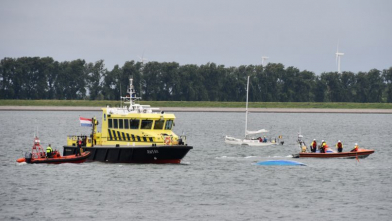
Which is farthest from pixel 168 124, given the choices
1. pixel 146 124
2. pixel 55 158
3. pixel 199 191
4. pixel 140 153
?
pixel 199 191

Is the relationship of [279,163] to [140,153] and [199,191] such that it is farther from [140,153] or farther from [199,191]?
[199,191]

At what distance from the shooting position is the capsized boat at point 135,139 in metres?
64.0

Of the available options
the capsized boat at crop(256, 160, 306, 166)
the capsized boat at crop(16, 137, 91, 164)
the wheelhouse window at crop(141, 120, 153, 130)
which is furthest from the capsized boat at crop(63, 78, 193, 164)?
the capsized boat at crop(256, 160, 306, 166)

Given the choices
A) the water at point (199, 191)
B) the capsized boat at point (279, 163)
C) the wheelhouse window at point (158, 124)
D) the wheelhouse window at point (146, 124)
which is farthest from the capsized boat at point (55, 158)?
the capsized boat at point (279, 163)

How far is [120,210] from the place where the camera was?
157 feet

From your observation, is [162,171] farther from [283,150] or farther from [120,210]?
[283,150]

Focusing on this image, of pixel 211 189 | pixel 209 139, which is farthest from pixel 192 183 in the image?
pixel 209 139

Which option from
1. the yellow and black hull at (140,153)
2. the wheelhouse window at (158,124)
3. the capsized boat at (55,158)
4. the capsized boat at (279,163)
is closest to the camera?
the yellow and black hull at (140,153)

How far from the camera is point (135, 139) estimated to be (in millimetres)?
64750

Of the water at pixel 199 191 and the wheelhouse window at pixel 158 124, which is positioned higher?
the wheelhouse window at pixel 158 124

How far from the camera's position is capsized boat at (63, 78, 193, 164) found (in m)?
64.0

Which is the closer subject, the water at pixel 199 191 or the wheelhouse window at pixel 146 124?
the water at pixel 199 191

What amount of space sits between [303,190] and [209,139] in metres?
58.1

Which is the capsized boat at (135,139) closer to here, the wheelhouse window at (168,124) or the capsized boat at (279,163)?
the wheelhouse window at (168,124)
